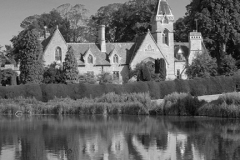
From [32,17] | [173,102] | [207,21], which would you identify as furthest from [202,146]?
[32,17]

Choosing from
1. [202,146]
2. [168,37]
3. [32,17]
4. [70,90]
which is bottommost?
[202,146]

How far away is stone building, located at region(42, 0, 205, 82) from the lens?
60562 mm

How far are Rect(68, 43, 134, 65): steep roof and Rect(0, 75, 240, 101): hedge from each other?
39.8 ft

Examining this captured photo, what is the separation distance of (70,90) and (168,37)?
65.5ft

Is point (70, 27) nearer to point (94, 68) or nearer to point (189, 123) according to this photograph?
point (94, 68)

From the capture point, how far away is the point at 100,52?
6291 cm

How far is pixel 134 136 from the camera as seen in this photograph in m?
29.8

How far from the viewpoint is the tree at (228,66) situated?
62025 mm

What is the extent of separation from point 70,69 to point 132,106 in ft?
50.7

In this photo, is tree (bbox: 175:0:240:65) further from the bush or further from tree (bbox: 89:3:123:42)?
the bush

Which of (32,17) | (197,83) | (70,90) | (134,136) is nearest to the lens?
(134,136)

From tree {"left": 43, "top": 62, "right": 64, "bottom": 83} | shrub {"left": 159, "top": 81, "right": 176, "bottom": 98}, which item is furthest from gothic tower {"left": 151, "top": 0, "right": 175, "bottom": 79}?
tree {"left": 43, "top": 62, "right": 64, "bottom": 83}

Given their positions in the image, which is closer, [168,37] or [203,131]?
[203,131]

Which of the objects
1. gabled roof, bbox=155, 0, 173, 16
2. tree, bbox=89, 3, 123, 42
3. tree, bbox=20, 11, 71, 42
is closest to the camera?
gabled roof, bbox=155, 0, 173, 16
